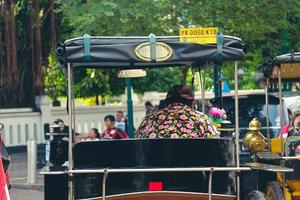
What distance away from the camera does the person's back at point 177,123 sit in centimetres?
1031

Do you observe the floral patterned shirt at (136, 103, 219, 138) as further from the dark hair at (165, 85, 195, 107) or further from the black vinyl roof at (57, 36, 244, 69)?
the black vinyl roof at (57, 36, 244, 69)

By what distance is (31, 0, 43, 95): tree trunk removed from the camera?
2867 cm

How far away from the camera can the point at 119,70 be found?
1281 cm

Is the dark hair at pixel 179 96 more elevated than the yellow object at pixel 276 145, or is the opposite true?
the dark hair at pixel 179 96

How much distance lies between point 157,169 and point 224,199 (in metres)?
0.78

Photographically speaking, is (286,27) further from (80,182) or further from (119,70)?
(80,182)

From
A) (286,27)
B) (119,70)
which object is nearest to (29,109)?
(286,27)

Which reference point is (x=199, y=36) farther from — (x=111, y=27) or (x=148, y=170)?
(x=111, y=27)

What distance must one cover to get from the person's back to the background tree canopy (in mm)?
6229

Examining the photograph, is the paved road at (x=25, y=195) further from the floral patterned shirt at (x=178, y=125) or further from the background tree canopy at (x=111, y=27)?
the floral patterned shirt at (x=178, y=125)

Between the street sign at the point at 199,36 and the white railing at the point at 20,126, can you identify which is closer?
the street sign at the point at 199,36

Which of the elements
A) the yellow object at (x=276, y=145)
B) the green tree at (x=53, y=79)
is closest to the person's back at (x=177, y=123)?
the yellow object at (x=276, y=145)

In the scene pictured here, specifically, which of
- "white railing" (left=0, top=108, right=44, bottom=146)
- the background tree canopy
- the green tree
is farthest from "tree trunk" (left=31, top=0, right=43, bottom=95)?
"white railing" (left=0, top=108, right=44, bottom=146)

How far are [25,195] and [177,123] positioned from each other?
319 inches
